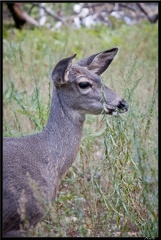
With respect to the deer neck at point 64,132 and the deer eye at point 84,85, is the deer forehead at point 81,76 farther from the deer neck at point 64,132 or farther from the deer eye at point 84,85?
the deer neck at point 64,132

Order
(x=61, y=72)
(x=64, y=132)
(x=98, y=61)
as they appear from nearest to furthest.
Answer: (x=61, y=72)
(x=64, y=132)
(x=98, y=61)

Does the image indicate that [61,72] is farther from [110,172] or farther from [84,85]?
[110,172]

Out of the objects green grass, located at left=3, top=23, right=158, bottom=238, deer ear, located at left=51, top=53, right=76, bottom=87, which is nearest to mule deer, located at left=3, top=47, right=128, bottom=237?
deer ear, located at left=51, top=53, right=76, bottom=87

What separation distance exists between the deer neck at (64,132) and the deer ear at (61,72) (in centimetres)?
12

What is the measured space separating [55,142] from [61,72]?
554 millimetres

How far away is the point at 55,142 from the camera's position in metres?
4.09

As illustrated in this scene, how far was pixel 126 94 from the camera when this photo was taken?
15.8 feet

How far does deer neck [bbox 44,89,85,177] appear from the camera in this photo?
4.07 m

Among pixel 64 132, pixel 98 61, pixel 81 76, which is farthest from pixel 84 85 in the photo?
pixel 98 61

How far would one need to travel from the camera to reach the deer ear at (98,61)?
449 centimetres

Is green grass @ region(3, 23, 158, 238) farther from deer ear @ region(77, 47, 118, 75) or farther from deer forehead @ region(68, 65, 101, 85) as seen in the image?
deer forehead @ region(68, 65, 101, 85)

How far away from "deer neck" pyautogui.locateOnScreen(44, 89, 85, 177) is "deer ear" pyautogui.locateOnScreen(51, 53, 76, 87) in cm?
12

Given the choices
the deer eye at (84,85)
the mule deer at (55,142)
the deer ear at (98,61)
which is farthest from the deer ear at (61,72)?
the deer ear at (98,61)

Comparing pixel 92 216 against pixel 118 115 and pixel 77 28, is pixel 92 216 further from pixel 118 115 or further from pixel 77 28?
pixel 77 28
